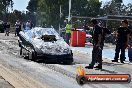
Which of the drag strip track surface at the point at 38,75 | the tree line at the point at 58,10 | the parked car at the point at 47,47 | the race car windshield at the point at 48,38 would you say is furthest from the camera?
the tree line at the point at 58,10

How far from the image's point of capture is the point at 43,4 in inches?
2729

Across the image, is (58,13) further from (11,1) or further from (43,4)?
(11,1)

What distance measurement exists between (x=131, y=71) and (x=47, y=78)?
381 cm

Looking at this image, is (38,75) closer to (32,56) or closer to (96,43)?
(96,43)

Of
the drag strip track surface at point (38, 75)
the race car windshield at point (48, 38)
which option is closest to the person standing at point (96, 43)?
the drag strip track surface at point (38, 75)

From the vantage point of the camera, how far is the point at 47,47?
1581 cm

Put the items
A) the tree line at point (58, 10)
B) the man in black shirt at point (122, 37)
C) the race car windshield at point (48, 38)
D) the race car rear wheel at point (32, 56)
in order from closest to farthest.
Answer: the race car rear wheel at point (32, 56)
the man in black shirt at point (122, 37)
the race car windshield at point (48, 38)
the tree line at point (58, 10)

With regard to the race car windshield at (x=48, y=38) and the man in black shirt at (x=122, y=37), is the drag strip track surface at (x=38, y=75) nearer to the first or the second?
the race car windshield at (x=48, y=38)

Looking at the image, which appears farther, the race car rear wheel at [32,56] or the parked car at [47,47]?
the race car rear wheel at [32,56]

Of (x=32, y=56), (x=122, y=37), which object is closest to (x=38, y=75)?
(x=32, y=56)

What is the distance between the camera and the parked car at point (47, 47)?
613 inches

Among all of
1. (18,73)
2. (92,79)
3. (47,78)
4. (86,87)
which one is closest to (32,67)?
(18,73)

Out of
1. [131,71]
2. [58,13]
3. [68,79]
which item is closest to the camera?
[68,79]

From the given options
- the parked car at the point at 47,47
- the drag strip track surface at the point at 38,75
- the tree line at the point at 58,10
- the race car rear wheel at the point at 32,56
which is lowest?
the drag strip track surface at the point at 38,75
